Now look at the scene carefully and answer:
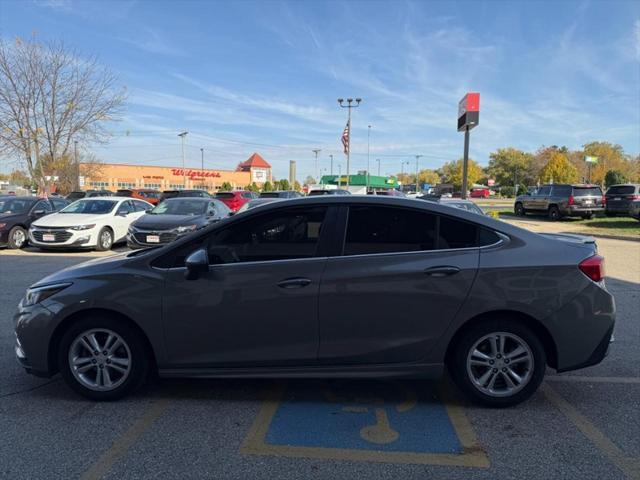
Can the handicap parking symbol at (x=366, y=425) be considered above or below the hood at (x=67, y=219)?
below

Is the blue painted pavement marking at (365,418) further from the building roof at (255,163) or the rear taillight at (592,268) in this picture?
the building roof at (255,163)

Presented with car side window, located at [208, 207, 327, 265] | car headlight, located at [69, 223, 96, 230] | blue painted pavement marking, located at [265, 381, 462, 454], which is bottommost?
blue painted pavement marking, located at [265, 381, 462, 454]

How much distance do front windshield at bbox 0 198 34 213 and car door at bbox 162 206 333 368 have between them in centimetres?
1205

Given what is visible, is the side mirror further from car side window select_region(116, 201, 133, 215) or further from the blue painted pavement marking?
car side window select_region(116, 201, 133, 215)

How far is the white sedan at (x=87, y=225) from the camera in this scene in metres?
11.5

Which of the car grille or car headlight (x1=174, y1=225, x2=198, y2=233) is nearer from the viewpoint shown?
car headlight (x1=174, y1=225, x2=198, y2=233)

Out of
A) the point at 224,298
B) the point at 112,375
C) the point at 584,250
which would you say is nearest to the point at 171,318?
the point at 224,298

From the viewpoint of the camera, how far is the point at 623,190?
22281 mm

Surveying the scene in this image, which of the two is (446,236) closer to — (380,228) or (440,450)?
(380,228)

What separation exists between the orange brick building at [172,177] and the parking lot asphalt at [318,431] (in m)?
59.9

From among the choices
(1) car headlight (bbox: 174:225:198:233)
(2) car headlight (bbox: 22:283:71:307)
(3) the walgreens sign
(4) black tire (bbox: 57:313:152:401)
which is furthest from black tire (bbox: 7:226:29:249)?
(3) the walgreens sign

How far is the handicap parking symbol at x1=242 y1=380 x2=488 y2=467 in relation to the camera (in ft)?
9.71

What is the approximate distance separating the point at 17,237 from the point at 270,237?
11.9m

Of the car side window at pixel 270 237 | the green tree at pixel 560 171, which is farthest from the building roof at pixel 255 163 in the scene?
the car side window at pixel 270 237
